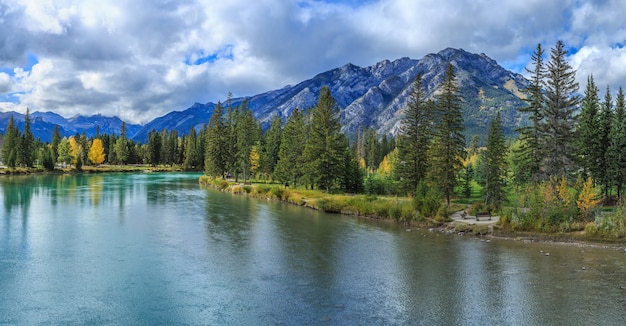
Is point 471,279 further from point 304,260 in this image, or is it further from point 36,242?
point 36,242

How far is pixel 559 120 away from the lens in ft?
149

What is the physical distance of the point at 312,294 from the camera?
73.4ft

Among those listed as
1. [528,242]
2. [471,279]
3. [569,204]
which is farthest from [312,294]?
[569,204]

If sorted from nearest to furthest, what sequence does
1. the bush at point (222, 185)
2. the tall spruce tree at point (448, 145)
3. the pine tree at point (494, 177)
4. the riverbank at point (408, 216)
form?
the riverbank at point (408, 216) → the pine tree at point (494, 177) → the tall spruce tree at point (448, 145) → the bush at point (222, 185)

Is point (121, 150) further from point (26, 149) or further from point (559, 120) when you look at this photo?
point (559, 120)

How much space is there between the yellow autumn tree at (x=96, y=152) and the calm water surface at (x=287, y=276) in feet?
392

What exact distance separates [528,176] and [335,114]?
99.9 ft

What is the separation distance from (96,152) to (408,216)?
13822cm

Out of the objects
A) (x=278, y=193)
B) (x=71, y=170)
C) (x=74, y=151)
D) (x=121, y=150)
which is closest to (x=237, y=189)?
(x=278, y=193)

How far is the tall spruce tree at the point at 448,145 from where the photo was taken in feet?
172

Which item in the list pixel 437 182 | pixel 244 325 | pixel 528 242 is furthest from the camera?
pixel 437 182

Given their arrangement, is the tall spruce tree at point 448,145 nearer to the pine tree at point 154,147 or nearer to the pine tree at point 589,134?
the pine tree at point 589,134

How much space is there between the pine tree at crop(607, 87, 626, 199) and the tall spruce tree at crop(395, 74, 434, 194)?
2000 centimetres

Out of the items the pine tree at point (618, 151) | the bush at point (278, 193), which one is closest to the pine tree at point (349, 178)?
the bush at point (278, 193)
